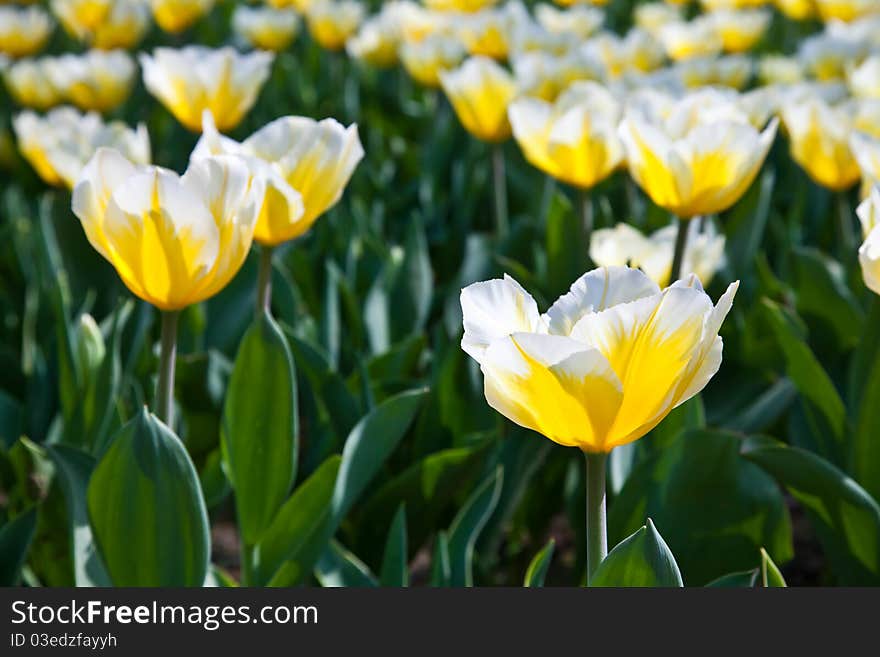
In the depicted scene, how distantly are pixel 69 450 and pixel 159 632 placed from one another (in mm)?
372

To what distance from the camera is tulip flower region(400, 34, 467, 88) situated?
9.66 feet

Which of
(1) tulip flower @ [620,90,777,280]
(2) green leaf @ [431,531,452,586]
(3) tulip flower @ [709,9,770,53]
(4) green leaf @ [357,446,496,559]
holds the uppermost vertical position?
(1) tulip flower @ [620,90,777,280]

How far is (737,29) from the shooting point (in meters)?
3.64

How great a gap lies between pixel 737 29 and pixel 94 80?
1833mm

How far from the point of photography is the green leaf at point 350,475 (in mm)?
1289

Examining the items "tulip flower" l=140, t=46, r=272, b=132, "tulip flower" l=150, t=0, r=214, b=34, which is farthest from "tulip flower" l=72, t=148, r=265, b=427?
"tulip flower" l=150, t=0, r=214, b=34

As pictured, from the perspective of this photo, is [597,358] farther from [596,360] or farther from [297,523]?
[297,523]

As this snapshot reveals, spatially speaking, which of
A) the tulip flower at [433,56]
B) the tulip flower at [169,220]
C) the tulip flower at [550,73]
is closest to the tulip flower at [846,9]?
the tulip flower at [433,56]

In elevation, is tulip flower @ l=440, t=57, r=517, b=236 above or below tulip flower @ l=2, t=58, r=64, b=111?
above

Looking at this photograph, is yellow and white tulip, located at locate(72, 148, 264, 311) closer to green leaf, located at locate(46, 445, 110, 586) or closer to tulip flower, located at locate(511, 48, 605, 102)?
green leaf, located at locate(46, 445, 110, 586)

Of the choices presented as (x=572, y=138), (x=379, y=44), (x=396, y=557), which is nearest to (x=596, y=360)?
(x=396, y=557)

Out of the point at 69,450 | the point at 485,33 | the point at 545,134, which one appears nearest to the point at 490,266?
the point at 545,134

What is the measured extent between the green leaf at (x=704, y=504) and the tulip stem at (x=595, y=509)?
430mm

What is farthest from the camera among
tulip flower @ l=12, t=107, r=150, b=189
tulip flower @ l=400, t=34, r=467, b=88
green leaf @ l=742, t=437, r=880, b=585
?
tulip flower @ l=400, t=34, r=467, b=88
